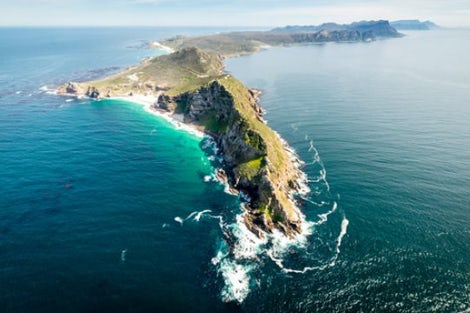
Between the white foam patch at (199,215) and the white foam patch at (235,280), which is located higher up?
the white foam patch at (199,215)

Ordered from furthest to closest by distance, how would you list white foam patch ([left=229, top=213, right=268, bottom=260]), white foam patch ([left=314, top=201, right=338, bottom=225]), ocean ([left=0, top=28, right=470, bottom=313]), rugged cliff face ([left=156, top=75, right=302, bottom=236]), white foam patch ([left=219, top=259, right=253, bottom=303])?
rugged cliff face ([left=156, top=75, right=302, bottom=236]) → white foam patch ([left=314, top=201, right=338, bottom=225]) → white foam patch ([left=229, top=213, right=268, bottom=260]) → white foam patch ([left=219, top=259, right=253, bottom=303]) → ocean ([left=0, top=28, right=470, bottom=313])

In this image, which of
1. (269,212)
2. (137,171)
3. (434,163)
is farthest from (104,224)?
(434,163)

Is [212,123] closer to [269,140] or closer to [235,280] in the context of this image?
[269,140]

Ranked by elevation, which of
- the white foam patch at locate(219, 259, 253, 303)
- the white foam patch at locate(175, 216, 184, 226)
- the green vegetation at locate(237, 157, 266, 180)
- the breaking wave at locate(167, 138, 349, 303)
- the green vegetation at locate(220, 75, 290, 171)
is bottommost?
the white foam patch at locate(219, 259, 253, 303)

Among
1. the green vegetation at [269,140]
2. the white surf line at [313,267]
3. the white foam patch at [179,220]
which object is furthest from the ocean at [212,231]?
the green vegetation at [269,140]

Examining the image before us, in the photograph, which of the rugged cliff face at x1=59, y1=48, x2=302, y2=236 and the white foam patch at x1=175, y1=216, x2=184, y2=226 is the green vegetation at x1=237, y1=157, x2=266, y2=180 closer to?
the rugged cliff face at x1=59, y1=48, x2=302, y2=236

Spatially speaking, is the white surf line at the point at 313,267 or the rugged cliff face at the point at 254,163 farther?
the rugged cliff face at the point at 254,163

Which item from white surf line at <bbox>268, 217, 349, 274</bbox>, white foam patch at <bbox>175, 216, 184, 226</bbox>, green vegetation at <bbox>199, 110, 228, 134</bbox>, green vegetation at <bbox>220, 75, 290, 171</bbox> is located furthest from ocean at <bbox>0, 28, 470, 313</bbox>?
green vegetation at <bbox>199, 110, 228, 134</bbox>

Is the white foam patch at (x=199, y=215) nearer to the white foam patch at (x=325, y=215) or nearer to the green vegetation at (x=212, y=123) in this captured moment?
the white foam patch at (x=325, y=215)
